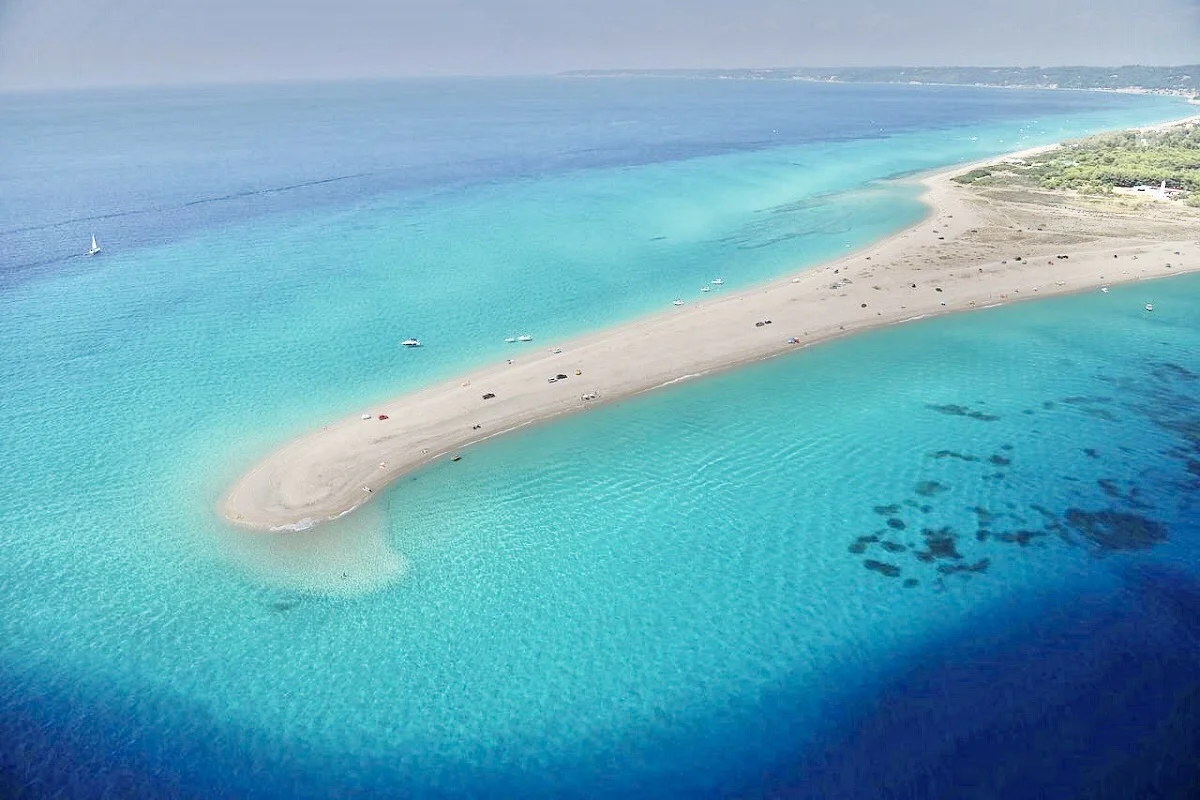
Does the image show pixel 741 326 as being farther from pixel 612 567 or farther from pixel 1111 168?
pixel 1111 168

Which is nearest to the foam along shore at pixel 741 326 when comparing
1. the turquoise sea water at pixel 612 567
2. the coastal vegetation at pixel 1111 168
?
the turquoise sea water at pixel 612 567

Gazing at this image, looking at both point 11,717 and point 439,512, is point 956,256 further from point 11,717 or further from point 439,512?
point 11,717

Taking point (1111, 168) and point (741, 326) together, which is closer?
point (741, 326)

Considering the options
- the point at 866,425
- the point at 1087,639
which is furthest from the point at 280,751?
the point at 866,425

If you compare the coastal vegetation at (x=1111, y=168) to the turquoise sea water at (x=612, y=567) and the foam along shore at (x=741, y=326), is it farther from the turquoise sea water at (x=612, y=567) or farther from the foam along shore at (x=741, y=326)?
the turquoise sea water at (x=612, y=567)

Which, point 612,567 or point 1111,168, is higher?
point 1111,168

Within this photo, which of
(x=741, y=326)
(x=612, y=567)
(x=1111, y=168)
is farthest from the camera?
(x=1111, y=168)

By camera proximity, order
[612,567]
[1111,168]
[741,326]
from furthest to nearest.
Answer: [1111,168] → [741,326] → [612,567]

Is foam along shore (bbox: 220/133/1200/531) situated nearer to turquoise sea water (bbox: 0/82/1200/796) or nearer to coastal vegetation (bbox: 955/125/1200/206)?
turquoise sea water (bbox: 0/82/1200/796)

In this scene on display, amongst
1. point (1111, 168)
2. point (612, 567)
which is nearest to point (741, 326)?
point (612, 567)
